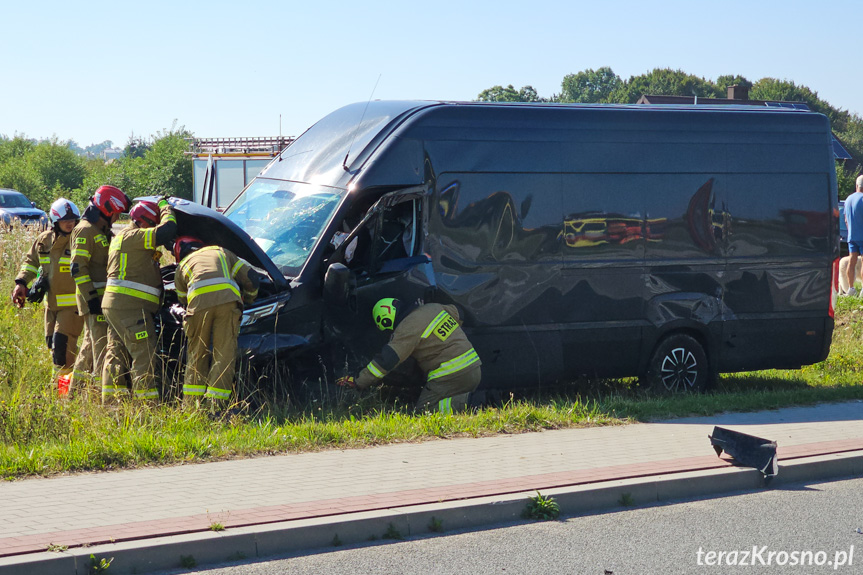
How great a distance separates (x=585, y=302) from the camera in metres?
9.04

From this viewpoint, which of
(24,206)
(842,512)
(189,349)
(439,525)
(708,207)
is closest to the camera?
(439,525)

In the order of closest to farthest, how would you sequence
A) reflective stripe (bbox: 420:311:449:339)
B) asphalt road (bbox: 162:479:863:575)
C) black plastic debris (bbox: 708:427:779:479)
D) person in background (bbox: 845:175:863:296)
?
asphalt road (bbox: 162:479:863:575)
black plastic debris (bbox: 708:427:779:479)
reflective stripe (bbox: 420:311:449:339)
person in background (bbox: 845:175:863:296)

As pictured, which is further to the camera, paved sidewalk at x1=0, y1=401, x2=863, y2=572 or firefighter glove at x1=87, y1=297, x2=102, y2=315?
firefighter glove at x1=87, y1=297, x2=102, y2=315

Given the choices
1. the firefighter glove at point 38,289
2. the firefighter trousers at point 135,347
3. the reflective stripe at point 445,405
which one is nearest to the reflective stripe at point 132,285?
the firefighter trousers at point 135,347

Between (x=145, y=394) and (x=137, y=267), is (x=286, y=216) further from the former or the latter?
(x=145, y=394)

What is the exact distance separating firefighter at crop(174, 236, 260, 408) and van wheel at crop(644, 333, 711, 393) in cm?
408

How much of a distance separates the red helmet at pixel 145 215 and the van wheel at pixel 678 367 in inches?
195

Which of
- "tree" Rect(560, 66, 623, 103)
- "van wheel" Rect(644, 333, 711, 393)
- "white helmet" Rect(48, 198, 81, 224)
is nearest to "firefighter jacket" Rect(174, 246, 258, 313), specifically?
"white helmet" Rect(48, 198, 81, 224)

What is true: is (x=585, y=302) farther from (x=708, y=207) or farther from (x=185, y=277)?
(x=185, y=277)

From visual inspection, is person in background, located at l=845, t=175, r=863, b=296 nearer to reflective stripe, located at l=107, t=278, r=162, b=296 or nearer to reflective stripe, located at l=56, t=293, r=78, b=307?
reflective stripe, located at l=107, t=278, r=162, b=296

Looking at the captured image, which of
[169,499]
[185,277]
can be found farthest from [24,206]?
[169,499]

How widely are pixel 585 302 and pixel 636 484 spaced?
117 inches

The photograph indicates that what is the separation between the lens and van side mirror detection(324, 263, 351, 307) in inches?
302

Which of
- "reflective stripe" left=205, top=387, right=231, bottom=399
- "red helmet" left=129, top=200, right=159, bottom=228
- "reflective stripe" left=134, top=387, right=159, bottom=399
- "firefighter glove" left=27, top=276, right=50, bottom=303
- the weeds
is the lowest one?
the weeds
